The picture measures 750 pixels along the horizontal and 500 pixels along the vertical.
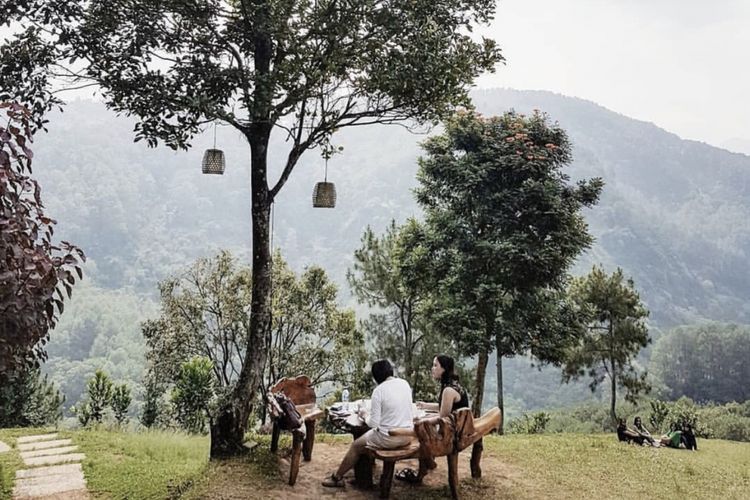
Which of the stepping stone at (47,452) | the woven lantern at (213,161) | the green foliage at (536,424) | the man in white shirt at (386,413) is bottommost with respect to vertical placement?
the green foliage at (536,424)

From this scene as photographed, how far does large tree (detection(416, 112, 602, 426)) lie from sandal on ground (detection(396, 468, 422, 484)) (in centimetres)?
593

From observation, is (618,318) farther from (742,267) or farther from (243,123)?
(742,267)

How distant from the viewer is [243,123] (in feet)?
19.6

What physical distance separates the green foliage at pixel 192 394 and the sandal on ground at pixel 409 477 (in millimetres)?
5613

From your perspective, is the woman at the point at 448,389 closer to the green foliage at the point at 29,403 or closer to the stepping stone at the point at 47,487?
the stepping stone at the point at 47,487

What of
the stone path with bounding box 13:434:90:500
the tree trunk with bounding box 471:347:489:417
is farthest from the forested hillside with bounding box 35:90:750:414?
the stone path with bounding box 13:434:90:500

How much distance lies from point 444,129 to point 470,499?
355 inches

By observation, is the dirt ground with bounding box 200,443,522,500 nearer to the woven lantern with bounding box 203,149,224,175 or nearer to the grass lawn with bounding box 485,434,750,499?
the grass lawn with bounding box 485,434,750,499

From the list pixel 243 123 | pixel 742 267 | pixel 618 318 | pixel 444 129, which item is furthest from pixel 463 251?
pixel 742 267

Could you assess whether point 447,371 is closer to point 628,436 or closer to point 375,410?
point 375,410

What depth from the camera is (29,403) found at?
10.8m

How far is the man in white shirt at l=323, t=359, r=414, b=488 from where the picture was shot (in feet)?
16.3

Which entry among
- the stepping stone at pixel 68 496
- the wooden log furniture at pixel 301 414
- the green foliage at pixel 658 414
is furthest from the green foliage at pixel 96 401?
the green foliage at pixel 658 414

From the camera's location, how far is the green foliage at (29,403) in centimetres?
1046
